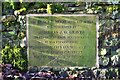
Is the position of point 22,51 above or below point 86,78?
above

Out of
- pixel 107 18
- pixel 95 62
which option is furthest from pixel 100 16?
pixel 95 62

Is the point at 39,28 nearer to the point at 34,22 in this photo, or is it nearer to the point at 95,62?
the point at 34,22

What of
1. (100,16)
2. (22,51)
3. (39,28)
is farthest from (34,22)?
(100,16)

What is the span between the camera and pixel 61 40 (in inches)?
193

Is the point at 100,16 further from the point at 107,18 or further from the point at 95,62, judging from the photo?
the point at 95,62

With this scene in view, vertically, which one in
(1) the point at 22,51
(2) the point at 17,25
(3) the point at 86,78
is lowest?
(3) the point at 86,78

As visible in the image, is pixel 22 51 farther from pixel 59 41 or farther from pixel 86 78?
pixel 86 78

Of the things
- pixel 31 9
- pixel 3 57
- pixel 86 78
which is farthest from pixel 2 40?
pixel 86 78

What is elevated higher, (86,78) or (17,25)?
(17,25)

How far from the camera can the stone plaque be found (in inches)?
192

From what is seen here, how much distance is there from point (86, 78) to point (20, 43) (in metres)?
0.95

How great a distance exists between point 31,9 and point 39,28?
26cm

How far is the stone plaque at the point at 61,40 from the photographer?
4879 mm

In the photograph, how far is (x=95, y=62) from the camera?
4938 mm
